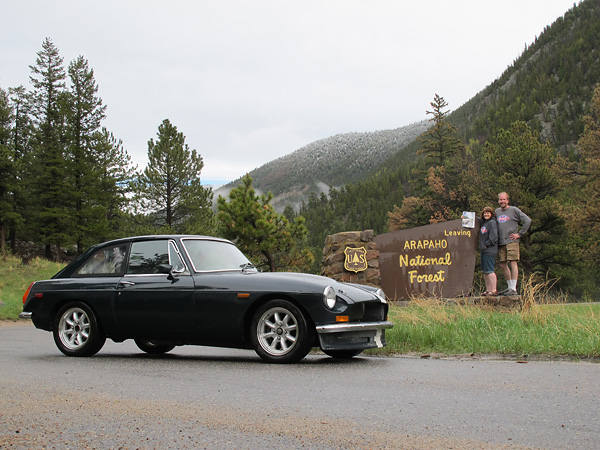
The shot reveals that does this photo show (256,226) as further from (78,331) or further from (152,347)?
(78,331)

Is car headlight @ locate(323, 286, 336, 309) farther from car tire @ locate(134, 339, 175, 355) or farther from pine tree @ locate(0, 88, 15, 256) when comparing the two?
pine tree @ locate(0, 88, 15, 256)

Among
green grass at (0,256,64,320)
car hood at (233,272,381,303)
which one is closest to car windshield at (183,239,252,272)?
car hood at (233,272,381,303)

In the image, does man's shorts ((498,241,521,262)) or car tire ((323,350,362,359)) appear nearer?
car tire ((323,350,362,359))

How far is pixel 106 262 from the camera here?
317 inches

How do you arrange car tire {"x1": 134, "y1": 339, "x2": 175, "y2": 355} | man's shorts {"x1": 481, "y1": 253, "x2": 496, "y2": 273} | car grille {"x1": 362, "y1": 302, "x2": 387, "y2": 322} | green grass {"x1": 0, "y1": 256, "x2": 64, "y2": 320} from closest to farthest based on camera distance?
1. car grille {"x1": 362, "y1": 302, "x2": 387, "y2": 322}
2. car tire {"x1": 134, "y1": 339, "x2": 175, "y2": 355}
3. man's shorts {"x1": 481, "y1": 253, "x2": 496, "y2": 273}
4. green grass {"x1": 0, "y1": 256, "x2": 64, "y2": 320}

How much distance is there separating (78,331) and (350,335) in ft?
11.8

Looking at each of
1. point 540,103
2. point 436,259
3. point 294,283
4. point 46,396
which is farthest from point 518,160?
point 540,103

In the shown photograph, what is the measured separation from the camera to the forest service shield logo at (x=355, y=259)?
51.9 ft

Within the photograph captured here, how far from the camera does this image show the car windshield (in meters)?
7.54

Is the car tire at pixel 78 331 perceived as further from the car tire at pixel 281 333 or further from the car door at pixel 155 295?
the car tire at pixel 281 333

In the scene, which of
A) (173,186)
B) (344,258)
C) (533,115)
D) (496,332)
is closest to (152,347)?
(496,332)

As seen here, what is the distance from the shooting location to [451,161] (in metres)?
57.0

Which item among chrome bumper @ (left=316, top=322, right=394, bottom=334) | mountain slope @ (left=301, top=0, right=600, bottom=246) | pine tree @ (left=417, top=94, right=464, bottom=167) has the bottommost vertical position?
chrome bumper @ (left=316, top=322, right=394, bottom=334)

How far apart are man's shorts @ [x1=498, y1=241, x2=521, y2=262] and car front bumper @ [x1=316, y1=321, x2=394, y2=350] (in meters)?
6.43
